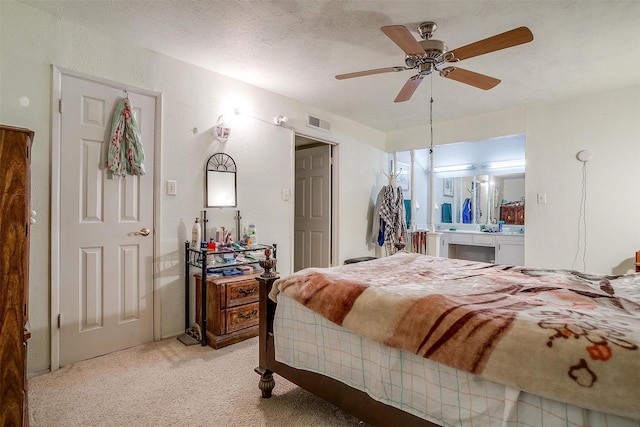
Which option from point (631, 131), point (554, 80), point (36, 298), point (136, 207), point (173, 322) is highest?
point (554, 80)

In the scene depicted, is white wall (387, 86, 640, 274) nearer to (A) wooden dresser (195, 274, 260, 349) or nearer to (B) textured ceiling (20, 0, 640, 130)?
(B) textured ceiling (20, 0, 640, 130)

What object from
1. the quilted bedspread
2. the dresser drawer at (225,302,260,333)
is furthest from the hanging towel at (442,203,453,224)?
the dresser drawer at (225,302,260,333)

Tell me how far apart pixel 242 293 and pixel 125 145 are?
4.87 feet

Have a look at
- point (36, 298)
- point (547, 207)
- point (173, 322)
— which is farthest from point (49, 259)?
point (547, 207)

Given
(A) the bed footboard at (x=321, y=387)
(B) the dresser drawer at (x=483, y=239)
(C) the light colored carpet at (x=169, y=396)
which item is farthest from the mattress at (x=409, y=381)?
(B) the dresser drawer at (x=483, y=239)

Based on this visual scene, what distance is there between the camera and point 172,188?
276cm

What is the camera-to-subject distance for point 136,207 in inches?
102

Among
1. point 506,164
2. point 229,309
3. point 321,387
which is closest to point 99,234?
Answer: point 229,309

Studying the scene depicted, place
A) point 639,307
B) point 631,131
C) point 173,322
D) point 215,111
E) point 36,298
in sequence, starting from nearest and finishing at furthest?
point 639,307 < point 36,298 < point 173,322 < point 215,111 < point 631,131

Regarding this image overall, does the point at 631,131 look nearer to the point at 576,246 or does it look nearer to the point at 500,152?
the point at 576,246

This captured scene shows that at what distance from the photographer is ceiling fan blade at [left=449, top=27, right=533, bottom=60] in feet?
5.58

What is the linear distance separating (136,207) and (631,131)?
481cm

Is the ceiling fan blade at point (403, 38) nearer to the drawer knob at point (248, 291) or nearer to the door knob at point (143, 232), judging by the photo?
the drawer knob at point (248, 291)

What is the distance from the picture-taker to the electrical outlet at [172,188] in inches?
108
